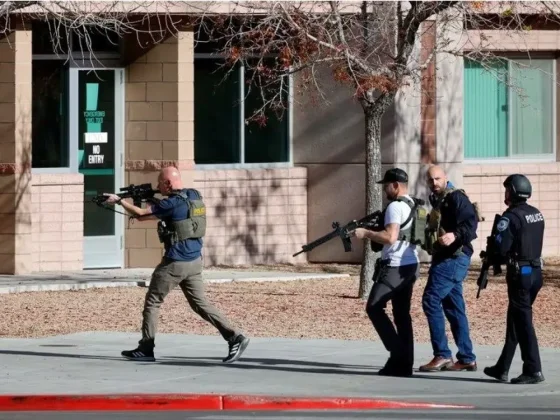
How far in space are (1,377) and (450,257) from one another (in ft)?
12.5

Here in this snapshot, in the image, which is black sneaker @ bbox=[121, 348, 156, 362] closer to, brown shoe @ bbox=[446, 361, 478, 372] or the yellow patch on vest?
the yellow patch on vest

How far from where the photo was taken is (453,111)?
22.7 m

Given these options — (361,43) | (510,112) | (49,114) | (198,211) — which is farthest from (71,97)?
(198,211)

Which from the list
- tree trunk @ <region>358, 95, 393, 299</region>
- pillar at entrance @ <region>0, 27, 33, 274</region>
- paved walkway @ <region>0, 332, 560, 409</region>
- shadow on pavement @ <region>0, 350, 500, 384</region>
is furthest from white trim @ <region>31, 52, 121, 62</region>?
shadow on pavement @ <region>0, 350, 500, 384</region>

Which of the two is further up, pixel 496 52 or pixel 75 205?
pixel 496 52

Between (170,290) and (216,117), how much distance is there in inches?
394

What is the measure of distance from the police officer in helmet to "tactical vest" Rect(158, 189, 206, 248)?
105 inches

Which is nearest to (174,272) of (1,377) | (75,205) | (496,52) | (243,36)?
(1,377)

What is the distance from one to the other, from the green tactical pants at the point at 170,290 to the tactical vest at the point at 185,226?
0.21 m

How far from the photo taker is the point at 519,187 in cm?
1168

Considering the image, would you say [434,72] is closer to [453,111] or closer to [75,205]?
[453,111]

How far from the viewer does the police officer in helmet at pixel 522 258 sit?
11.6 meters

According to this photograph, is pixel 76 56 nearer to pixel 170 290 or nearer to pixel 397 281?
pixel 170 290

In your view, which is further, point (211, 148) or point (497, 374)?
point (211, 148)
